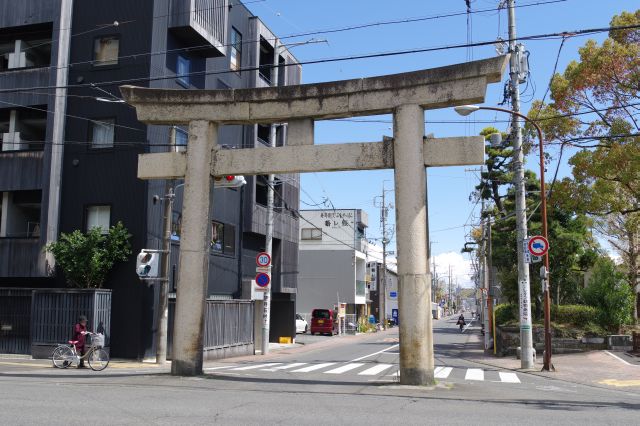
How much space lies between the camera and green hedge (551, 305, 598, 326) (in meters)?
26.9

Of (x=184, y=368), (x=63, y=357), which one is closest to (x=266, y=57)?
(x=63, y=357)

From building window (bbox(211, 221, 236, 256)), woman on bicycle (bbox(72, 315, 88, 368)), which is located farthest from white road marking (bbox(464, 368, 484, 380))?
building window (bbox(211, 221, 236, 256))

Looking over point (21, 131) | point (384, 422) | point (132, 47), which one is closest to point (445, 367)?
point (384, 422)

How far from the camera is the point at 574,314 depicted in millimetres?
27188

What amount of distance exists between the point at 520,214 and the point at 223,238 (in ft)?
44.5

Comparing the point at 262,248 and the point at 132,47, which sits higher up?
the point at 132,47

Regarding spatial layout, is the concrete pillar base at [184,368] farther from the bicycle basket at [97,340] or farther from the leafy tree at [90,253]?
the leafy tree at [90,253]

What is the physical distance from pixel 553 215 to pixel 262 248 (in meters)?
15.5

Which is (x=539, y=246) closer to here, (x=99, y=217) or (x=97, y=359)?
(x=97, y=359)

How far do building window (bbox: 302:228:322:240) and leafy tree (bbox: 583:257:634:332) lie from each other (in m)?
35.1

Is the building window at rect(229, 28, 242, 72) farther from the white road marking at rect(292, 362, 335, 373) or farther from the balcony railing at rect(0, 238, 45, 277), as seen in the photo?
the white road marking at rect(292, 362, 335, 373)

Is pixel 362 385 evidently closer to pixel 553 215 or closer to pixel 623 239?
pixel 553 215

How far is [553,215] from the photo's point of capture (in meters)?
29.4

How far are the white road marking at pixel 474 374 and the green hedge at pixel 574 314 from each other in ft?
27.7
